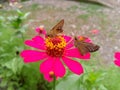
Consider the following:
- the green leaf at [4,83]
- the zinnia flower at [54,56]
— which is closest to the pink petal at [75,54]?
the zinnia flower at [54,56]

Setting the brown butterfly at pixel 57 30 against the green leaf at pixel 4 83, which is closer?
the brown butterfly at pixel 57 30

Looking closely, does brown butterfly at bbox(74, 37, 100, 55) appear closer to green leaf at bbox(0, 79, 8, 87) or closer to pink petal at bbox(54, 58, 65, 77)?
pink petal at bbox(54, 58, 65, 77)

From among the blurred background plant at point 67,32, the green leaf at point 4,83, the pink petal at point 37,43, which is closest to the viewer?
the pink petal at point 37,43

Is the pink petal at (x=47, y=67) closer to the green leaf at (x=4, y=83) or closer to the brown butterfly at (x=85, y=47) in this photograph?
the brown butterfly at (x=85, y=47)

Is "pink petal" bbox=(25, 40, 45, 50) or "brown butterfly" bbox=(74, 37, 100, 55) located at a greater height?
"brown butterfly" bbox=(74, 37, 100, 55)

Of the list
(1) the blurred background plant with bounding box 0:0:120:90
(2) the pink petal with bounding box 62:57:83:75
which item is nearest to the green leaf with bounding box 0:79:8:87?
(1) the blurred background plant with bounding box 0:0:120:90

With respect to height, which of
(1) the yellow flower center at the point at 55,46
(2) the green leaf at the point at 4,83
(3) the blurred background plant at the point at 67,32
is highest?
(1) the yellow flower center at the point at 55,46

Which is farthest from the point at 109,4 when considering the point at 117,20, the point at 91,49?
the point at 91,49

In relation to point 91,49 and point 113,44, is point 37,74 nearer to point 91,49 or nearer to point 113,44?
point 91,49

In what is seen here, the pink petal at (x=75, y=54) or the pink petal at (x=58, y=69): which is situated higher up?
the pink petal at (x=75, y=54)
